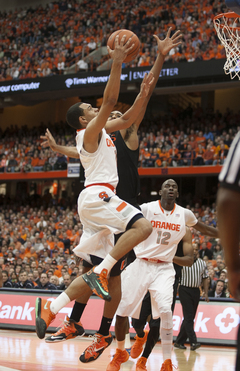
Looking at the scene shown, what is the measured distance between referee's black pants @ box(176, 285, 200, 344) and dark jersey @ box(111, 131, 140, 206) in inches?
156

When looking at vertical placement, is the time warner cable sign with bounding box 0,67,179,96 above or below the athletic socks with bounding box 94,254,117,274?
above

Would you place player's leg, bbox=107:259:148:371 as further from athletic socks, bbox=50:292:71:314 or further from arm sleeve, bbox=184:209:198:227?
athletic socks, bbox=50:292:71:314

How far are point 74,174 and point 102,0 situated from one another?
11915 mm

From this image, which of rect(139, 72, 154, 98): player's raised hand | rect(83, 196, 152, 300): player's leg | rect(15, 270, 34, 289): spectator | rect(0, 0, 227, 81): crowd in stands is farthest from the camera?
rect(0, 0, 227, 81): crowd in stands

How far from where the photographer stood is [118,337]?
596cm

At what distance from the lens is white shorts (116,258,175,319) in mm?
6277

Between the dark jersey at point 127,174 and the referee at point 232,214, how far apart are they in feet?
12.1

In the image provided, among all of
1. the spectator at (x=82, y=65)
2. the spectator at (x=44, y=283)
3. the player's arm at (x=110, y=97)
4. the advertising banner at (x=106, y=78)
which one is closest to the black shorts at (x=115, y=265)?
the player's arm at (x=110, y=97)

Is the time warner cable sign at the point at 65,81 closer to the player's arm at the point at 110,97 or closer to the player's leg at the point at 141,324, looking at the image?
the player's leg at the point at 141,324

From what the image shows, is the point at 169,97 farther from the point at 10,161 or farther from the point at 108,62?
the point at 10,161

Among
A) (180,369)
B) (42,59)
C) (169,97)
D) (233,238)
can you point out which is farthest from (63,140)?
(233,238)

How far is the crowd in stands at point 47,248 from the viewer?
12.1 m

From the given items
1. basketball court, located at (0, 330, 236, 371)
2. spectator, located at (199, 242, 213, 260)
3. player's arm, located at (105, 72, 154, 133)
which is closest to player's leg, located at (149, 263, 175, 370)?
basketball court, located at (0, 330, 236, 371)

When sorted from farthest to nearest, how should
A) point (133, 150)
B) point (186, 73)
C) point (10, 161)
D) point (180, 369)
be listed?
1. point (10, 161)
2. point (186, 73)
3. point (180, 369)
4. point (133, 150)
